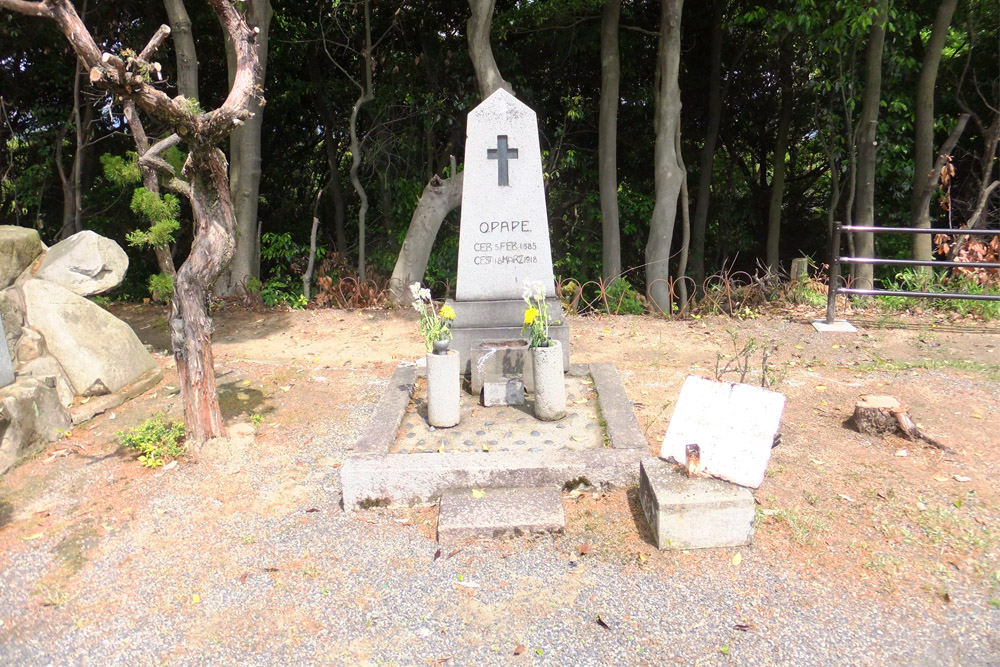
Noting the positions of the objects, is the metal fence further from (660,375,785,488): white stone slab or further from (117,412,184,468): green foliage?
(117,412,184,468): green foliage

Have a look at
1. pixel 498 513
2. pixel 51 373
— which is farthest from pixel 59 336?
pixel 498 513

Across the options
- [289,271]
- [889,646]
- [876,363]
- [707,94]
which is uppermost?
[707,94]

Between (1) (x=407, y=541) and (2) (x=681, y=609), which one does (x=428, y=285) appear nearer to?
(1) (x=407, y=541)

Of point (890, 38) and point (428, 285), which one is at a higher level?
point (890, 38)

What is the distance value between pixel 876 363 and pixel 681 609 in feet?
13.5

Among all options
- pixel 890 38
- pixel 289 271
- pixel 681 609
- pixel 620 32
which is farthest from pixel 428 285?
pixel 681 609

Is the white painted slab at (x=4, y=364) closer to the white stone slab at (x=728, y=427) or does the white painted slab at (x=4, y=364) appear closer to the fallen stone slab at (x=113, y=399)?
the fallen stone slab at (x=113, y=399)

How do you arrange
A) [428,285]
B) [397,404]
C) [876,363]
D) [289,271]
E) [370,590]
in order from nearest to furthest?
[370,590], [397,404], [876,363], [428,285], [289,271]

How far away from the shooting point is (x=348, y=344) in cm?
723

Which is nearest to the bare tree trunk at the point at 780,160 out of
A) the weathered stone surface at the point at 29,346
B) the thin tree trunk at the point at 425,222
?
the thin tree trunk at the point at 425,222

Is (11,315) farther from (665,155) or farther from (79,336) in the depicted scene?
(665,155)

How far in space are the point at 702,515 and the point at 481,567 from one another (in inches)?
39.4

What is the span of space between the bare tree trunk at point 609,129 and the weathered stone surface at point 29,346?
640 centimetres

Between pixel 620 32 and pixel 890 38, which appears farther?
pixel 620 32
